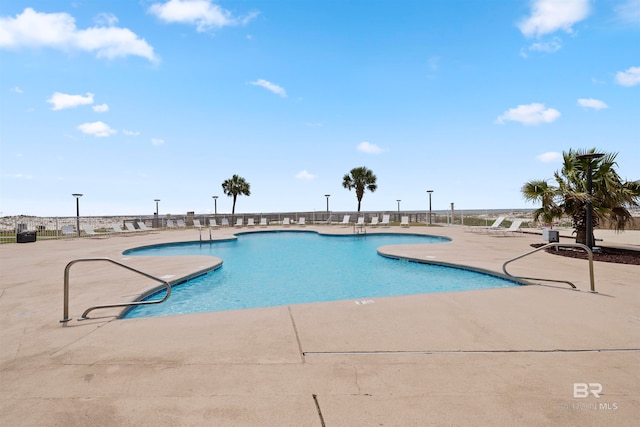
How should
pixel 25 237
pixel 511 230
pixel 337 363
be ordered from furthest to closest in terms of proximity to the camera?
1. pixel 511 230
2. pixel 25 237
3. pixel 337 363

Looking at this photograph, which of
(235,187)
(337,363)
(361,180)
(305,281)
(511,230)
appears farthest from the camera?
(235,187)

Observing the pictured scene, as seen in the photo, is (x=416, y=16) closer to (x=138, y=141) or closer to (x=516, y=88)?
(x=516, y=88)

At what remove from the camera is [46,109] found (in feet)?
28.4

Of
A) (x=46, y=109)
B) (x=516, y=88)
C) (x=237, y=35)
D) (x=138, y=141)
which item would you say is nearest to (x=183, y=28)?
(x=237, y=35)

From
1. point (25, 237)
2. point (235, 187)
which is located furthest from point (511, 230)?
point (235, 187)

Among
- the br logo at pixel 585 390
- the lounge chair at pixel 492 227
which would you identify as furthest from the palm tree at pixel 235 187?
the br logo at pixel 585 390

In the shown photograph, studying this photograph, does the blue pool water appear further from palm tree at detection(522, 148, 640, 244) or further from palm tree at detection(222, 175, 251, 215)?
palm tree at detection(222, 175, 251, 215)

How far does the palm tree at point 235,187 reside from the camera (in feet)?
116

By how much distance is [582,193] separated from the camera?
321 inches

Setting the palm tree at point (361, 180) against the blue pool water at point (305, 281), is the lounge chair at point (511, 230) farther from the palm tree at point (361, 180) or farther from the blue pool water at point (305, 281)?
the palm tree at point (361, 180)

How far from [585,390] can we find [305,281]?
18.7ft

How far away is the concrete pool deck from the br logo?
0.05ft

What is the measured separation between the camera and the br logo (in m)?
1.99

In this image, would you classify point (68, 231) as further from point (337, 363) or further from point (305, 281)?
point (337, 363)
